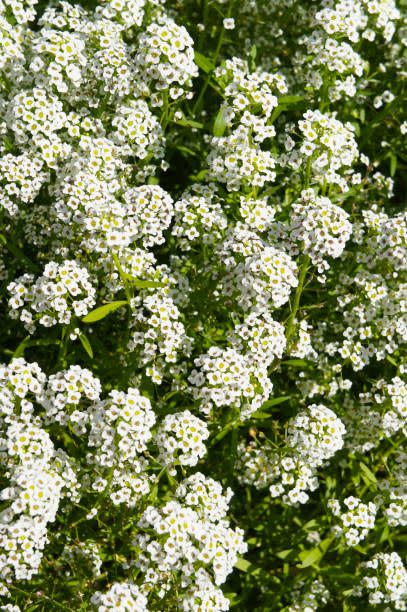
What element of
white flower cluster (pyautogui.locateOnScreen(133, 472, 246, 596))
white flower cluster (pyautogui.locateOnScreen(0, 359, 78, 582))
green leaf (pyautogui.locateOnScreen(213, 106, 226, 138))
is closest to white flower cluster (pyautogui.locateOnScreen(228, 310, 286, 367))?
white flower cluster (pyautogui.locateOnScreen(133, 472, 246, 596))

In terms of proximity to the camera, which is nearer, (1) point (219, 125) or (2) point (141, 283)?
(2) point (141, 283)

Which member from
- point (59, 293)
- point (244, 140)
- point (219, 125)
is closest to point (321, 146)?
point (244, 140)

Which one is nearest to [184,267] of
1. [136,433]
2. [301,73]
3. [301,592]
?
[136,433]

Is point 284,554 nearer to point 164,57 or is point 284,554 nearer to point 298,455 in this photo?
point 298,455

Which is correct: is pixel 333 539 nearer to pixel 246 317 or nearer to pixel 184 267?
pixel 246 317

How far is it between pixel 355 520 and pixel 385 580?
522mm

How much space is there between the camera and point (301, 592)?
6914 millimetres

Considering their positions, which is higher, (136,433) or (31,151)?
(31,151)

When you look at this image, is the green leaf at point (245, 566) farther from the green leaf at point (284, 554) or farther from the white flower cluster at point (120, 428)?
the white flower cluster at point (120, 428)

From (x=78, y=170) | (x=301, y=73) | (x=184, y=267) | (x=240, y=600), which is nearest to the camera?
(x=78, y=170)

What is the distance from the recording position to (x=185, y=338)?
6.36 meters

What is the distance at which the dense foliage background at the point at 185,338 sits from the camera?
5.55 metres

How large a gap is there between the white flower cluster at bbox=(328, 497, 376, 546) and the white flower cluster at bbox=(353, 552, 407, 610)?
0.23 meters

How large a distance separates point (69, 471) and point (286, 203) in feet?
11.1
